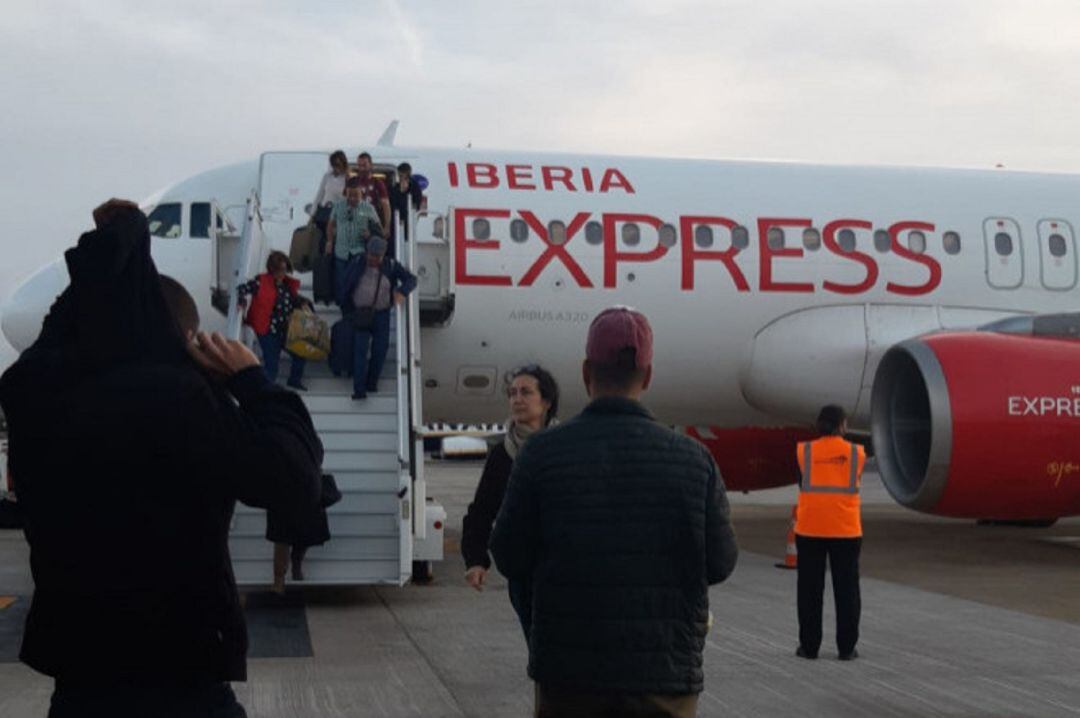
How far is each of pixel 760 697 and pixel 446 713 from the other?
1.44 m

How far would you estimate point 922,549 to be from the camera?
16.0 meters

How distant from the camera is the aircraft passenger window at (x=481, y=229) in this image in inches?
587

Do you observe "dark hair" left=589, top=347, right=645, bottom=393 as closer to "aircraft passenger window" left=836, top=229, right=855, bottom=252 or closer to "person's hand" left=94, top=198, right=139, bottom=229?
"person's hand" left=94, top=198, right=139, bottom=229

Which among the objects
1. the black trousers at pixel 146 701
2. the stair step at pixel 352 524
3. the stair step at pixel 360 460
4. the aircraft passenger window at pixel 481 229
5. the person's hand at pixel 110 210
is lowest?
the stair step at pixel 352 524

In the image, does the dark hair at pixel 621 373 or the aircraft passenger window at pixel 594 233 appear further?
the aircraft passenger window at pixel 594 233

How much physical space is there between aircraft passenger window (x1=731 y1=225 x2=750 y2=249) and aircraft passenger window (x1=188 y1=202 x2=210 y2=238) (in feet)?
15.9

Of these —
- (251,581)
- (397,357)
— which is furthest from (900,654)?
(397,357)

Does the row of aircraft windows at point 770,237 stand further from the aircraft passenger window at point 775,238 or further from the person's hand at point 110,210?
the person's hand at point 110,210

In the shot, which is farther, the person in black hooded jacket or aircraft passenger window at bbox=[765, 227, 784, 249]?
aircraft passenger window at bbox=[765, 227, 784, 249]

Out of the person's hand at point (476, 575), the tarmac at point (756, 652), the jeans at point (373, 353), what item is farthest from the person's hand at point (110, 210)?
the jeans at point (373, 353)

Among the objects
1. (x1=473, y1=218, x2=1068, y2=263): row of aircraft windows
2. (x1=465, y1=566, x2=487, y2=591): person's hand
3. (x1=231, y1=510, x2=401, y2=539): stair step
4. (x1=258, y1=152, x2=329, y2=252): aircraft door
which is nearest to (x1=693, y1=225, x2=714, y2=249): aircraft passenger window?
(x1=473, y1=218, x2=1068, y2=263): row of aircraft windows

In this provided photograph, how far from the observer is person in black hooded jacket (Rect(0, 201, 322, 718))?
294cm

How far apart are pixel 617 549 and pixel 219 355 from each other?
1.01m

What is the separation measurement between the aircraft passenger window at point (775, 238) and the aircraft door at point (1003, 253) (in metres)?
2.14
